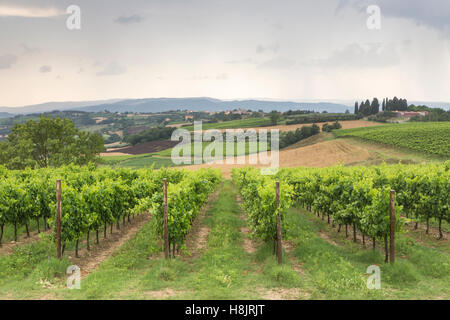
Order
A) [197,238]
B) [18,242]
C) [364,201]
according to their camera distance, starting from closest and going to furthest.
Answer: [364,201] < [18,242] < [197,238]

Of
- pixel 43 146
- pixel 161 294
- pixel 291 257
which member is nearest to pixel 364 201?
pixel 291 257

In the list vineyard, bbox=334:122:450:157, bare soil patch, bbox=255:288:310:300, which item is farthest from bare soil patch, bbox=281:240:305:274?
vineyard, bbox=334:122:450:157

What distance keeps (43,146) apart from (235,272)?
46.2 metres

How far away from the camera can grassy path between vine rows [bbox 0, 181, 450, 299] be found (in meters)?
8.49

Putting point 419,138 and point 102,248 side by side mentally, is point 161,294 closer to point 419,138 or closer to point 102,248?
point 102,248

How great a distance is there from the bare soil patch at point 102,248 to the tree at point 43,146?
32977 mm

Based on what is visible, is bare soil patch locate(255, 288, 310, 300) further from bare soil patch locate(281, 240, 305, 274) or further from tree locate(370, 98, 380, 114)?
tree locate(370, 98, 380, 114)

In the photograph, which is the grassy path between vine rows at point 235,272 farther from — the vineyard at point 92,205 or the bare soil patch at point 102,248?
the vineyard at point 92,205

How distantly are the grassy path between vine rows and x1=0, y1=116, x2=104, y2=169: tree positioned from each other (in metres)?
36.3

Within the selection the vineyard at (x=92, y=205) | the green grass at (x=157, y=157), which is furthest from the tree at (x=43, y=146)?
the vineyard at (x=92, y=205)

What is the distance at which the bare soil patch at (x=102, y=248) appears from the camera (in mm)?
11491

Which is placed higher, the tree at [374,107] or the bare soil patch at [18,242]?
the tree at [374,107]

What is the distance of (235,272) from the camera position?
9.89 meters
